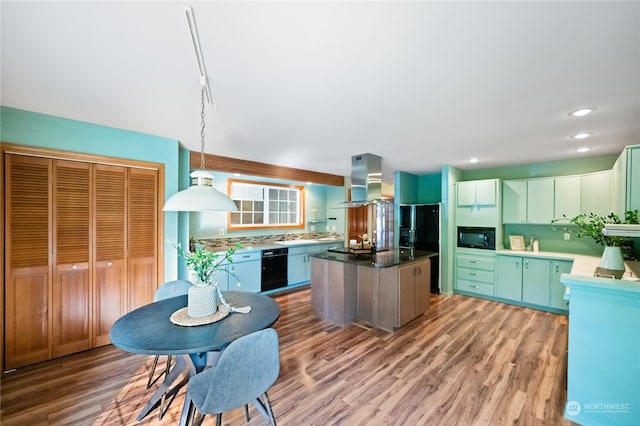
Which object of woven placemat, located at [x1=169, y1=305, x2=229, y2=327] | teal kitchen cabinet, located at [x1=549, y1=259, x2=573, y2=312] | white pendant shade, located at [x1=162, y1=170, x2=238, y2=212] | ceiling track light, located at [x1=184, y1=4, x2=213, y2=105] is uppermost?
ceiling track light, located at [x1=184, y1=4, x2=213, y2=105]

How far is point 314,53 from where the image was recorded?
1456 millimetres

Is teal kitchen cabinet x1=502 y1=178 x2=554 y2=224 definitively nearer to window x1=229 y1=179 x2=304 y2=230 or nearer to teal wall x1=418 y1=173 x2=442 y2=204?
teal wall x1=418 y1=173 x2=442 y2=204

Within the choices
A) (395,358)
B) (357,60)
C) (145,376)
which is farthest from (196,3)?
(395,358)

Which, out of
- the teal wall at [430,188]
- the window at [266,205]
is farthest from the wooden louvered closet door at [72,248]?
the teal wall at [430,188]

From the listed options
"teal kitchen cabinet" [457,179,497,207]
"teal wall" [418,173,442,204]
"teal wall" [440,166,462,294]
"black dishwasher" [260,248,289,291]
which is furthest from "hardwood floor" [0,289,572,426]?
"teal wall" [418,173,442,204]

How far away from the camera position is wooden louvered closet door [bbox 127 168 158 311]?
2.90 meters

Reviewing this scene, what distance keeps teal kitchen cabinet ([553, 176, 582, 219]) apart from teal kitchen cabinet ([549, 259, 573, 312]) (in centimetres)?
74

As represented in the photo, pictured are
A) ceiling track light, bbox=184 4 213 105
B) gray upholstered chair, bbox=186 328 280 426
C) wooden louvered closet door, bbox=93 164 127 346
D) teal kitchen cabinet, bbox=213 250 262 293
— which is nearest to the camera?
ceiling track light, bbox=184 4 213 105

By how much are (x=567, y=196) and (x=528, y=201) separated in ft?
1.53

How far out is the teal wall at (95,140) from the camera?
230cm

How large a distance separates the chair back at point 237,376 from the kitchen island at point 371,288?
1894 millimetres

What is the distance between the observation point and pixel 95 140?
2.65 meters

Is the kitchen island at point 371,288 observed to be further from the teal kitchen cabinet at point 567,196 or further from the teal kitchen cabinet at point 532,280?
the teal kitchen cabinet at point 567,196

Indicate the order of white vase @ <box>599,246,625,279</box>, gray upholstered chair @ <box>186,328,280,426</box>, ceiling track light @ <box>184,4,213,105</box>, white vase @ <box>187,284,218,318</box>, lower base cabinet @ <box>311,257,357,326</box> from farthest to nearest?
lower base cabinet @ <box>311,257,357,326</box>, white vase @ <box>599,246,625,279</box>, white vase @ <box>187,284,218,318</box>, gray upholstered chair @ <box>186,328,280,426</box>, ceiling track light @ <box>184,4,213,105</box>
